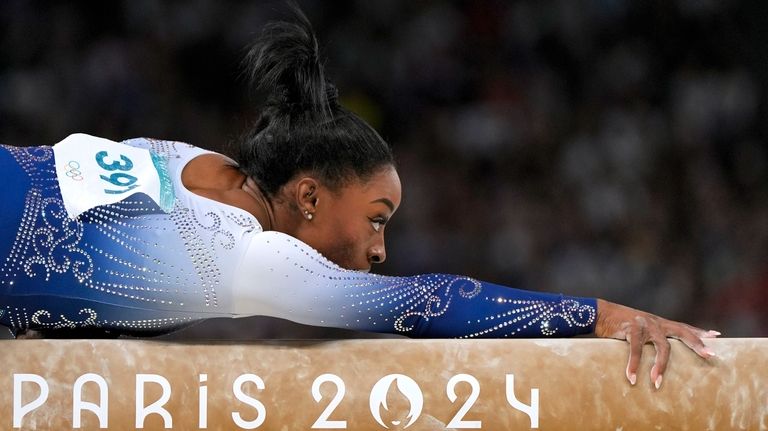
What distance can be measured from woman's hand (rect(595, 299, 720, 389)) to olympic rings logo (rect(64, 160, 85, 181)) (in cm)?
112

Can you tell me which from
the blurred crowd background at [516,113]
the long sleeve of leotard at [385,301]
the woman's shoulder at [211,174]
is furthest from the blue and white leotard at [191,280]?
the blurred crowd background at [516,113]

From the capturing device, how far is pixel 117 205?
1.94m

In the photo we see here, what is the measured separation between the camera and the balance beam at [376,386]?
73.7 inches

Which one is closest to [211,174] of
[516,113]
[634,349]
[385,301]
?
[385,301]

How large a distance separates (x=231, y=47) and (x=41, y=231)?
12.2 ft

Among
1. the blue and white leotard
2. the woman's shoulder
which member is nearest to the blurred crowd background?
the woman's shoulder

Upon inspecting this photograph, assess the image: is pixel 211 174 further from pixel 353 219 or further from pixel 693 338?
pixel 693 338

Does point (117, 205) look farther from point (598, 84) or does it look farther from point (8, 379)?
point (598, 84)

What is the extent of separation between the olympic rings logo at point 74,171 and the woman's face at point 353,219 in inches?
20.1

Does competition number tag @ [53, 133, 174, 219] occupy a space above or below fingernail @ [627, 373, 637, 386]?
above

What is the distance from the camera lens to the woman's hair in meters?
2.15

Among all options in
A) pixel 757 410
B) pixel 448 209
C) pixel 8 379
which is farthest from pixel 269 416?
pixel 448 209

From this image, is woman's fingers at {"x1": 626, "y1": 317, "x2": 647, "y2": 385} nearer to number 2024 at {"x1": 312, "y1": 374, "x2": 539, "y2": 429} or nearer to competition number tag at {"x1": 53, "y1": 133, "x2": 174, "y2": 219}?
number 2024 at {"x1": 312, "y1": 374, "x2": 539, "y2": 429}

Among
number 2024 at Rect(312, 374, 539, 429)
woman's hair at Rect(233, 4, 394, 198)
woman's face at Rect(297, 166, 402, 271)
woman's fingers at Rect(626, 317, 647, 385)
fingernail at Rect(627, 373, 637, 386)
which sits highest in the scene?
woman's hair at Rect(233, 4, 394, 198)
